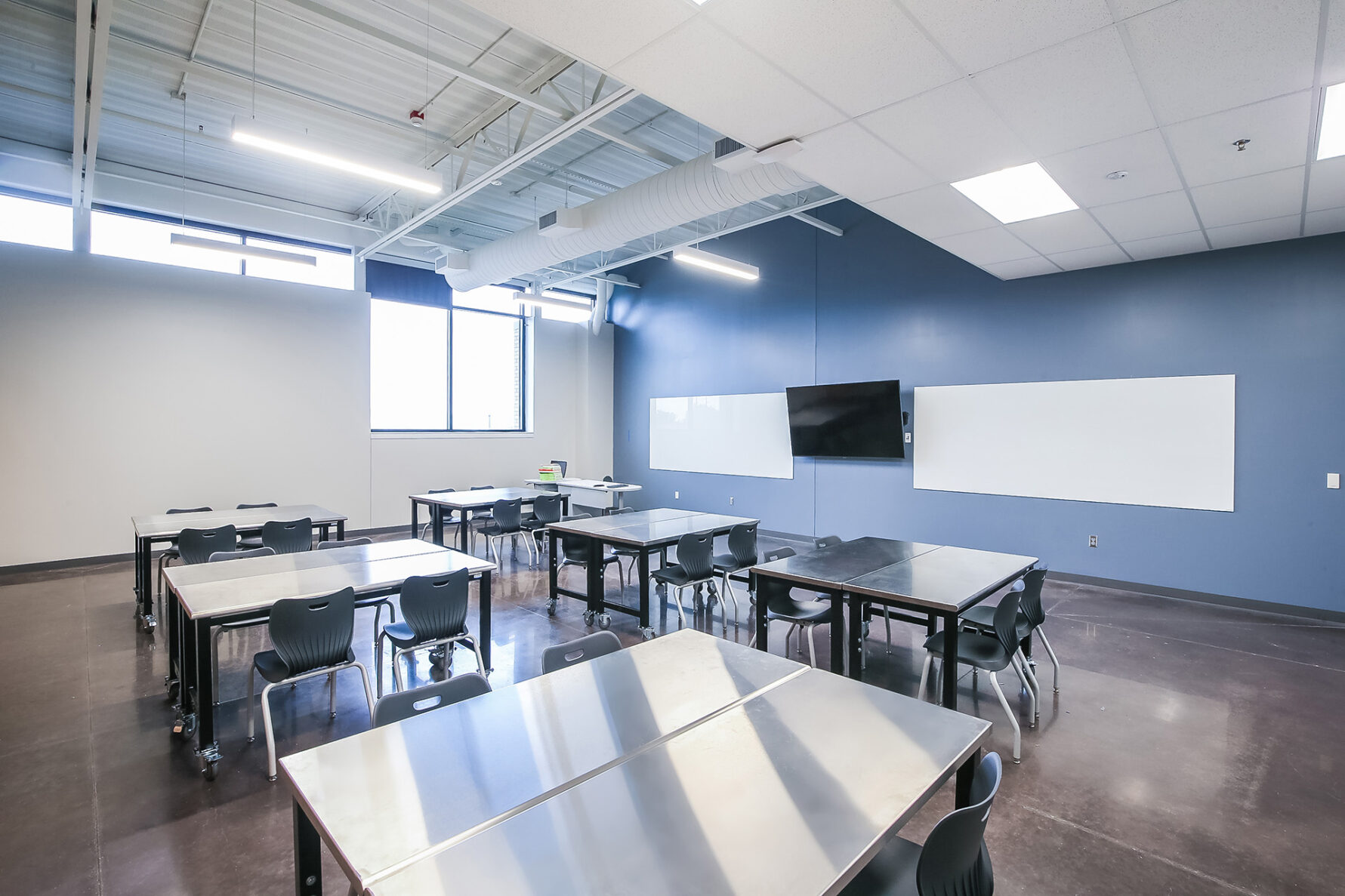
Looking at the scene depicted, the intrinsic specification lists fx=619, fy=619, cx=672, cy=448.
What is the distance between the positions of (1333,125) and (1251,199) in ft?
3.41

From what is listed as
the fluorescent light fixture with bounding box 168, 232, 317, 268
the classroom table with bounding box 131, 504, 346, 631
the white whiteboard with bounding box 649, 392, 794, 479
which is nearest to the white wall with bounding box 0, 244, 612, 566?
the fluorescent light fixture with bounding box 168, 232, 317, 268

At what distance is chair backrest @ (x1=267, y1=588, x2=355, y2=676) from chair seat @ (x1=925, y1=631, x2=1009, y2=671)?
294 cm

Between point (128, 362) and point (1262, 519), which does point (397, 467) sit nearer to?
point (128, 362)

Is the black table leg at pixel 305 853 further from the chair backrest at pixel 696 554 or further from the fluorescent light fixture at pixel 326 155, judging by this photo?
the fluorescent light fixture at pixel 326 155

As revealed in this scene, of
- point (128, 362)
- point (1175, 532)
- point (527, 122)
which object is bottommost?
point (1175, 532)

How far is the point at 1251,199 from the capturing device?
13.3 feet

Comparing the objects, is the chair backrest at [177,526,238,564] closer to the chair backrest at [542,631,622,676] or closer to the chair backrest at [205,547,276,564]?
the chair backrest at [205,547,276,564]

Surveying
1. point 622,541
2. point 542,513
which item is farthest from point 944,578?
point 542,513

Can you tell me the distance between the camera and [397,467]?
346 inches

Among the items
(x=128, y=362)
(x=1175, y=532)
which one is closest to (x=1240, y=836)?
(x=1175, y=532)

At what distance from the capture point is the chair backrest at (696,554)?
14.8 ft

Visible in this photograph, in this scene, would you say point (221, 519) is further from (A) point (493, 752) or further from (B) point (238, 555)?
(A) point (493, 752)

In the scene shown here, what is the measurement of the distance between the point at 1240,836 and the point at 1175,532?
13.1ft

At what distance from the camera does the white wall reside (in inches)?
245
